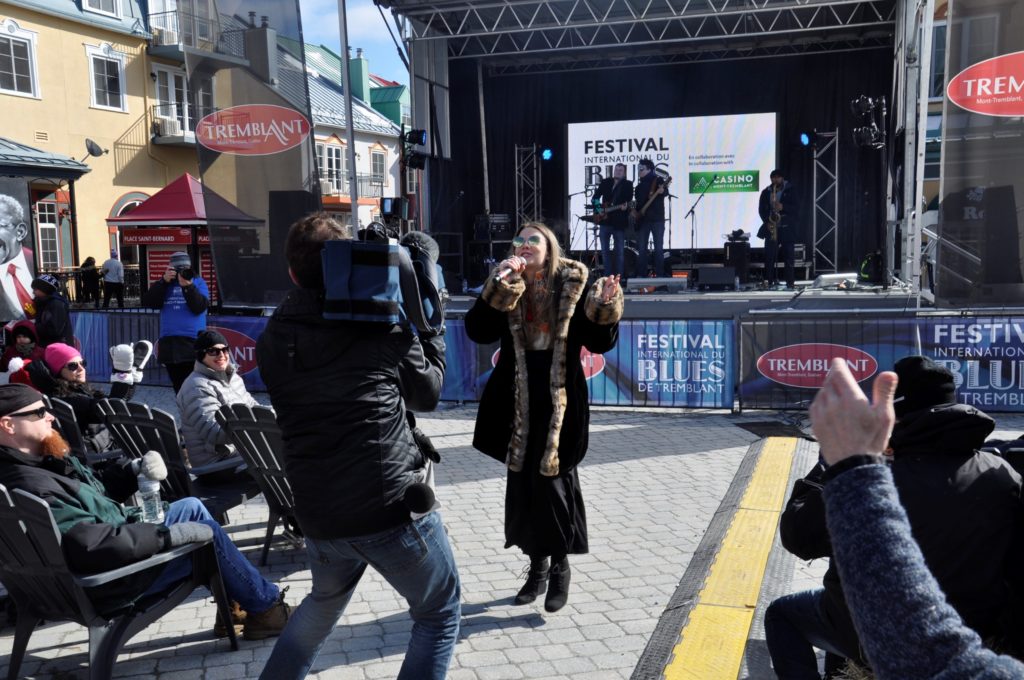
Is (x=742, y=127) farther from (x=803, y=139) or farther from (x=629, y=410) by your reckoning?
Result: (x=629, y=410)

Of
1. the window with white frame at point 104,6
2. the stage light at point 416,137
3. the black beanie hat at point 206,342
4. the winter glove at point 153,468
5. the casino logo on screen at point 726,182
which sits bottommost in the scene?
the winter glove at point 153,468

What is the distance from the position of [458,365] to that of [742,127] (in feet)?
40.0

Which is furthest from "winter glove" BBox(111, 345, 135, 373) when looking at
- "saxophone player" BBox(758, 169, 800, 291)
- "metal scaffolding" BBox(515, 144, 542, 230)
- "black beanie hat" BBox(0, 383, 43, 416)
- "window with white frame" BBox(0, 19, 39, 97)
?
"window with white frame" BBox(0, 19, 39, 97)

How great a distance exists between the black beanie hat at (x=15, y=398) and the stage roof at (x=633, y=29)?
14.3 m

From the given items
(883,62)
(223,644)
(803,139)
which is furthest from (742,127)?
(223,644)

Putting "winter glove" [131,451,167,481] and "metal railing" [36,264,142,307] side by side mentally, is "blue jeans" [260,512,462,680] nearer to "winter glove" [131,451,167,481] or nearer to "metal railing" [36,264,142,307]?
"winter glove" [131,451,167,481]

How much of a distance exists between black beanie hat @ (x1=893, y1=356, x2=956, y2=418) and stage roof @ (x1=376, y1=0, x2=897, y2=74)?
14.8m

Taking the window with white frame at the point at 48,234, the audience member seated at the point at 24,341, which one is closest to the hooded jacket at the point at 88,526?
the audience member seated at the point at 24,341

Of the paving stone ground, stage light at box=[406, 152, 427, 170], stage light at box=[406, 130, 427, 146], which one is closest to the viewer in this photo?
the paving stone ground

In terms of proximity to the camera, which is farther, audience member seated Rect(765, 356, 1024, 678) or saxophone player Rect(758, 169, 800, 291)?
saxophone player Rect(758, 169, 800, 291)

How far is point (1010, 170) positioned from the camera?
934 centimetres

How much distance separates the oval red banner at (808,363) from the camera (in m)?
8.72

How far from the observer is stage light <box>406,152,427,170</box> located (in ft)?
58.5

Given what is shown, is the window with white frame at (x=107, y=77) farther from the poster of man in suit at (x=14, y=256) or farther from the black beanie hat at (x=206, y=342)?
the black beanie hat at (x=206, y=342)
